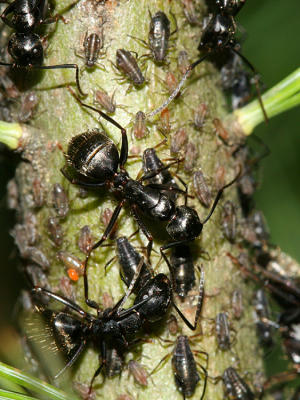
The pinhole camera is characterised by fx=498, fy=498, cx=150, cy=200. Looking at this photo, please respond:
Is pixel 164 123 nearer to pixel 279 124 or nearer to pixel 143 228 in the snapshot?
pixel 143 228

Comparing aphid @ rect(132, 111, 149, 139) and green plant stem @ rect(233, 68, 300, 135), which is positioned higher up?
green plant stem @ rect(233, 68, 300, 135)

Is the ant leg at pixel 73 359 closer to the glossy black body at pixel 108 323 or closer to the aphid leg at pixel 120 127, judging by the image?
the glossy black body at pixel 108 323

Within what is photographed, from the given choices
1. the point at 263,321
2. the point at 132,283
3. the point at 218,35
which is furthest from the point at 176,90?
the point at 263,321

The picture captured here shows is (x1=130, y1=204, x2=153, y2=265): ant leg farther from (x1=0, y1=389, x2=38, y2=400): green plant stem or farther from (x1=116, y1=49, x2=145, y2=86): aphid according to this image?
(x1=0, y1=389, x2=38, y2=400): green plant stem

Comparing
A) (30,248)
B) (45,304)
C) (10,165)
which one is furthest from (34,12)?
(45,304)

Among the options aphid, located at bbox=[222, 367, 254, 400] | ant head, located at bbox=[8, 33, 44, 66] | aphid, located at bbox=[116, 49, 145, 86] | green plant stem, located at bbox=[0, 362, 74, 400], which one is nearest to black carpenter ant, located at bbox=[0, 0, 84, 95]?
ant head, located at bbox=[8, 33, 44, 66]

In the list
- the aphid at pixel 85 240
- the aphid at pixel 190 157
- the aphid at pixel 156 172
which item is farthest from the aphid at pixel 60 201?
the aphid at pixel 190 157
